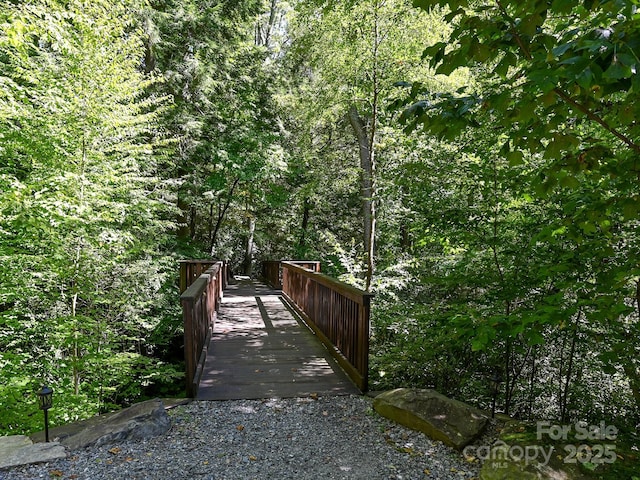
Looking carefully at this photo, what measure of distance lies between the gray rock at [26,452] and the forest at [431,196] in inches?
85.2

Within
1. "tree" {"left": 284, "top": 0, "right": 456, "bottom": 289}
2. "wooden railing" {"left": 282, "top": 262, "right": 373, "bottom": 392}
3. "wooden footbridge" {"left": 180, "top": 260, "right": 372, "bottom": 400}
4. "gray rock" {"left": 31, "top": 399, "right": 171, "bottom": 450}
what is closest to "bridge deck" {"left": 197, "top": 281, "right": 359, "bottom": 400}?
"wooden footbridge" {"left": 180, "top": 260, "right": 372, "bottom": 400}

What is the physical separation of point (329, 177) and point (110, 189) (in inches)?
316

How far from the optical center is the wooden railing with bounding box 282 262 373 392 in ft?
12.7

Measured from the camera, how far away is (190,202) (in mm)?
11539

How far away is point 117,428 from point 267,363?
6.47ft

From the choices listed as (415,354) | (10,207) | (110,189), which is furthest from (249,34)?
(415,354)

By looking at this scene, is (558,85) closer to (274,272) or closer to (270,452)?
(270,452)

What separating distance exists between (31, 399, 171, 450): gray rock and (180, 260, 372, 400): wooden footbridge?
574 mm

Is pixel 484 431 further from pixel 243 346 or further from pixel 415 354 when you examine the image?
pixel 243 346

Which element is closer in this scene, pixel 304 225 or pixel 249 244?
pixel 304 225

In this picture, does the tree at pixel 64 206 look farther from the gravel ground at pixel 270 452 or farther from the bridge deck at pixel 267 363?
the gravel ground at pixel 270 452

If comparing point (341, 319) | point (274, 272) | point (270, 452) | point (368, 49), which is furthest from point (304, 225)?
point (270, 452)

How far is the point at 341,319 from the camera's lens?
182 inches

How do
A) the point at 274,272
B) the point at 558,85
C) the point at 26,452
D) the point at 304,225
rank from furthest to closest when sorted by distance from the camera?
the point at 304,225 < the point at 274,272 < the point at 26,452 < the point at 558,85
